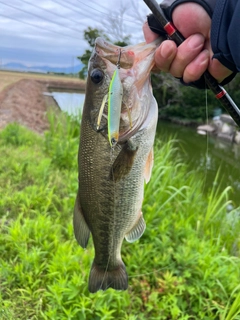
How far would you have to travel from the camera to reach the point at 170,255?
295 cm

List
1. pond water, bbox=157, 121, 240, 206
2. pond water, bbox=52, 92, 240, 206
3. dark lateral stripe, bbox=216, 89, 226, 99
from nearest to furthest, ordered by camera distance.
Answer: dark lateral stripe, bbox=216, 89, 226, 99 < pond water, bbox=52, 92, 240, 206 < pond water, bbox=157, 121, 240, 206

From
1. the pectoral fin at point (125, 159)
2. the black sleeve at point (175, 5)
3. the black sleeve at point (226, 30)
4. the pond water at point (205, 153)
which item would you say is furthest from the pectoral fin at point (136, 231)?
the pond water at point (205, 153)

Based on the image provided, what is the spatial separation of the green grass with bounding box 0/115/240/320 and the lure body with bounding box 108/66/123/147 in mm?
1505

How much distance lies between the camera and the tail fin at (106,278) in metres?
1.88

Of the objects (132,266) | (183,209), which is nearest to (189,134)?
(183,209)

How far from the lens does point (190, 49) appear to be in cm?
146

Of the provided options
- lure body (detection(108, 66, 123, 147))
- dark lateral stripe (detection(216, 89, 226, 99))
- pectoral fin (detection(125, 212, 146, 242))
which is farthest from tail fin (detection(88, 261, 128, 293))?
dark lateral stripe (detection(216, 89, 226, 99))

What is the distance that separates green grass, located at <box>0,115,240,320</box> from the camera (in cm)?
240

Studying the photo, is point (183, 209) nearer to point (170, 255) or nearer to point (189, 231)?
point (189, 231)

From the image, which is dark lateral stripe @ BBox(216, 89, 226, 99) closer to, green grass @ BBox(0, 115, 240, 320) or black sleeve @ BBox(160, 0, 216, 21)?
black sleeve @ BBox(160, 0, 216, 21)

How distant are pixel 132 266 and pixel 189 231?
78 centimetres

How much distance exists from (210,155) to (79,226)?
41.4 feet

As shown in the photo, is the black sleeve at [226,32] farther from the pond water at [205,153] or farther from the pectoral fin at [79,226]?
the pond water at [205,153]

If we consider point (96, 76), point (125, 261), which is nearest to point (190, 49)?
point (96, 76)
